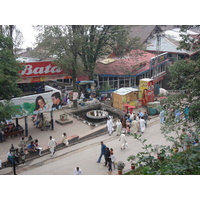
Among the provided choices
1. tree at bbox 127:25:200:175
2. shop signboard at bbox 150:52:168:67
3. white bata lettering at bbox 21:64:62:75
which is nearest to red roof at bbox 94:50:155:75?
shop signboard at bbox 150:52:168:67

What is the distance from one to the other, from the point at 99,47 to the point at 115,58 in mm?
3812

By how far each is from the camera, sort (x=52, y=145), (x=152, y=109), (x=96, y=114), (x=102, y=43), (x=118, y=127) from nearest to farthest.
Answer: (x=52, y=145) < (x=118, y=127) < (x=96, y=114) < (x=152, y=109) < (x=102, y=43)

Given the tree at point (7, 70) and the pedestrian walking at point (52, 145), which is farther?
the pedestrian walking at point (52, 145)

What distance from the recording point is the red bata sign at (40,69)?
847 inches

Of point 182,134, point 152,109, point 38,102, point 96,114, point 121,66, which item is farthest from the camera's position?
point 121,66

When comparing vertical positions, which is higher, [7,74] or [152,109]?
[7,74]

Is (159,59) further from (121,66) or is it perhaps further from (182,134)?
(182,134)

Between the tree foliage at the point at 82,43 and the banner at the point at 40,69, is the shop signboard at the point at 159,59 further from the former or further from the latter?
the banner at the point at 40,69

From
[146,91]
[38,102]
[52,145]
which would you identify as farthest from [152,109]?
[52,145]

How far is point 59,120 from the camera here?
1962 cm

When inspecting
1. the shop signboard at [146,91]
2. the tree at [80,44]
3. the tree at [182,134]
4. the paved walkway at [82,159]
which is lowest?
the paved walkway at [82,159]

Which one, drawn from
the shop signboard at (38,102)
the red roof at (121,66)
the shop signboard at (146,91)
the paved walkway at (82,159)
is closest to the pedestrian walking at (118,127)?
the paved walkway at (82,159)

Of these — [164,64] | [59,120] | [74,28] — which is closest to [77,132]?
[59,120]

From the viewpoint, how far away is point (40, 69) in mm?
21906
